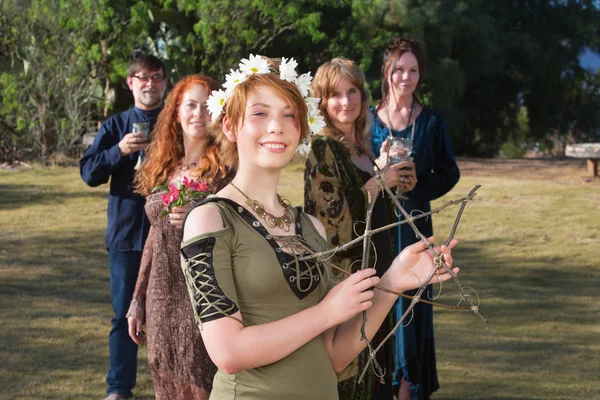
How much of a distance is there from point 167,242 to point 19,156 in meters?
16.1

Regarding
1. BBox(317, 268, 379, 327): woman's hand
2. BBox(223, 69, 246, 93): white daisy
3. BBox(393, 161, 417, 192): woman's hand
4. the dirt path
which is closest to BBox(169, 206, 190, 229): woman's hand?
BBox(393, 161, 417, 192): woman's hand

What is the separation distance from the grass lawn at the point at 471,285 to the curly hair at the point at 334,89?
2080mm

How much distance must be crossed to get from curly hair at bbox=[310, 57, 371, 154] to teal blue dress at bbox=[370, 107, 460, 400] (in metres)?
0.55

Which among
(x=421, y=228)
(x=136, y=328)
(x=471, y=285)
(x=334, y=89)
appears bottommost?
(x=471, y=285)

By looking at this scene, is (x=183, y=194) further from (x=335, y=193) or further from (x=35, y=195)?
(x=35, y=195)

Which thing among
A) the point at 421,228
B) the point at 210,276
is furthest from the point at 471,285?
the point at 210,276

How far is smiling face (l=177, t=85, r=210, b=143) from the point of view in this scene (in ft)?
13.0

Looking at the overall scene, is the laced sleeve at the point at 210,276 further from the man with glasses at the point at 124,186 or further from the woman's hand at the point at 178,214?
the man with glasses at the point at 124,186

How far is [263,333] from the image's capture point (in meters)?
1.99

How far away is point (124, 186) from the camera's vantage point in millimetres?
5109

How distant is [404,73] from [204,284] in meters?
3.35

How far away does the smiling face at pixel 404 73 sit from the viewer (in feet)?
16.7

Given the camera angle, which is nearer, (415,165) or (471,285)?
(415,165)

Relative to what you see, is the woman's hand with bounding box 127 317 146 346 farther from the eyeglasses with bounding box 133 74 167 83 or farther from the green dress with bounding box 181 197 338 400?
the green dress with bounding box 181 197 338 400
